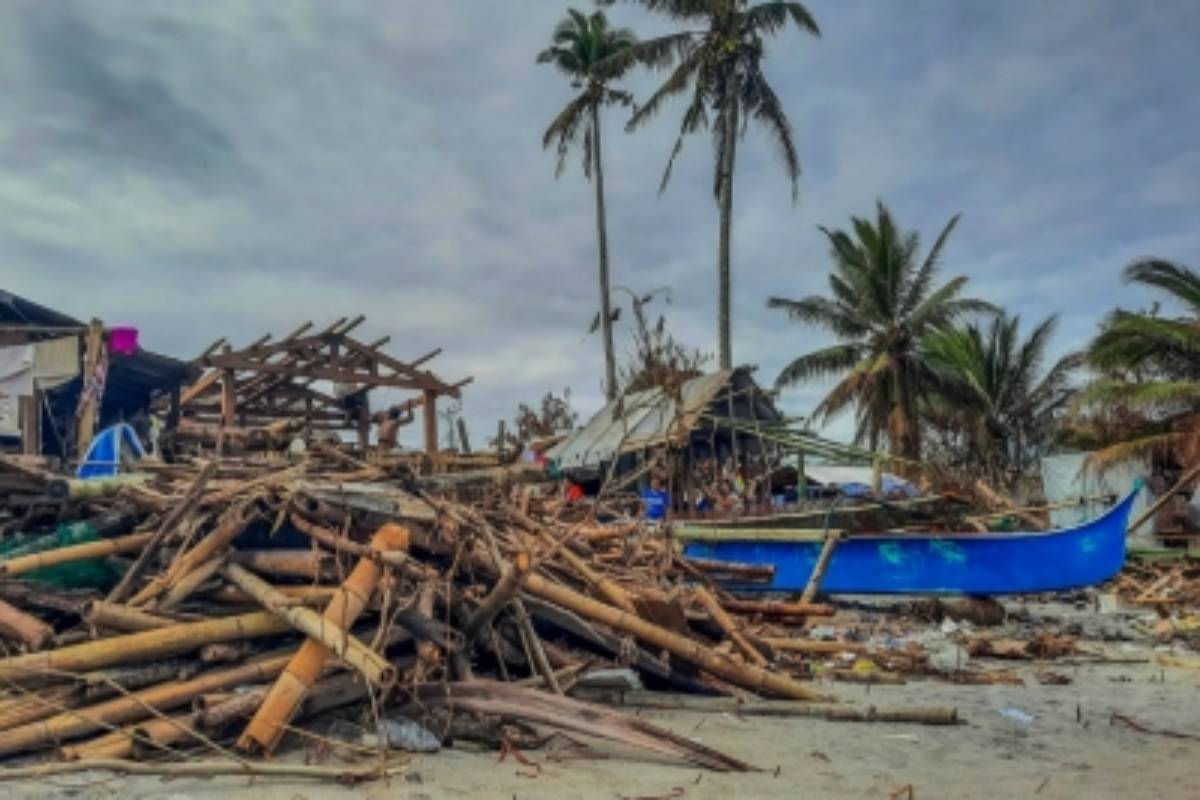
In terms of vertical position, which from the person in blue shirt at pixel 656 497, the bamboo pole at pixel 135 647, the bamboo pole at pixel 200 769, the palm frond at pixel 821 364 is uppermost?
the palm frond at pixel 821 364

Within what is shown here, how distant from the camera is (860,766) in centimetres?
534

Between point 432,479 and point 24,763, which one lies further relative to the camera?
point 432,479

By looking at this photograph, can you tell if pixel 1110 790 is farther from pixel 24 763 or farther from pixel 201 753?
pixel 24 763

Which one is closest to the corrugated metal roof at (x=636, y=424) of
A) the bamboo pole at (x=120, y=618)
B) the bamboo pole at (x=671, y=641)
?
the bamboo pole at (x=671, y=641)

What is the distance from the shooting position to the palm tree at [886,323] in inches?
1047

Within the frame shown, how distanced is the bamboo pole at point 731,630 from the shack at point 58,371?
22.8ft

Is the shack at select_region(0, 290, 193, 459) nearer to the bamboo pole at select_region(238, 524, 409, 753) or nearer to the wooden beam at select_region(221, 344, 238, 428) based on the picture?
the wooden beam at select_region(221, 344, 238, 428)

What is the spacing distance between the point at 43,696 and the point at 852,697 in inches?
206

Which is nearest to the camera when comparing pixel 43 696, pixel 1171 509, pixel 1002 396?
pixel 43 696

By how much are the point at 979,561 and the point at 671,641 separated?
6705mm

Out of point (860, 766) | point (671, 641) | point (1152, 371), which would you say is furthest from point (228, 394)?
point (1152, 371)

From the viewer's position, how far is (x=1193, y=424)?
18500 millimetres

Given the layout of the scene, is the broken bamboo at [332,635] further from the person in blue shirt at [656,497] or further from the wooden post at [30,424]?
the person in blue shirt at [656,497]

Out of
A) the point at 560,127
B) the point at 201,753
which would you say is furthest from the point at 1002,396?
the point at 201,753
